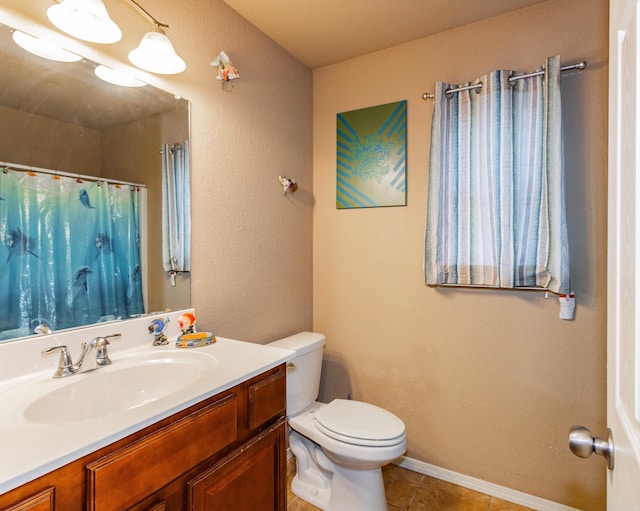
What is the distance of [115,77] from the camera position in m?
1.29

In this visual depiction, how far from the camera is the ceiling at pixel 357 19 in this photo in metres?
1.67

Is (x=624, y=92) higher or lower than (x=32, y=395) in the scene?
higher

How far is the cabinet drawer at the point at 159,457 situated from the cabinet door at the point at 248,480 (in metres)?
0.07

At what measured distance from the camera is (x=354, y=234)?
2197 mm

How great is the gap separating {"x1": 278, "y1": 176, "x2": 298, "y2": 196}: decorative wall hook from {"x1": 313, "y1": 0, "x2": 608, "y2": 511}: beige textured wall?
0.26m

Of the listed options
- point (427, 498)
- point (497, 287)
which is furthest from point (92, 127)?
point (427, 498)

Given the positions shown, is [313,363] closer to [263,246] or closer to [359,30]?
[263,246]

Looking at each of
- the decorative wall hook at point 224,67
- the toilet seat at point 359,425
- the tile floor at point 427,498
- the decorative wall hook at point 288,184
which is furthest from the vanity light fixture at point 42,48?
the tile floor at point 427,498

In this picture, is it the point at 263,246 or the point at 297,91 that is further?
the point at 297,91

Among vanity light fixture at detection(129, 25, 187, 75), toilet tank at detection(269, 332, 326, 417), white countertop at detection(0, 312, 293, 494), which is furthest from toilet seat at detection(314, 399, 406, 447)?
vanity light fixture at detection(129, 25, 187, 75)

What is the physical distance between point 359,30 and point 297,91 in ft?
1.64

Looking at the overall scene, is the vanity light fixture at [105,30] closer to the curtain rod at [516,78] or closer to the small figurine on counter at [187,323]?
the small figurine on counter at [187,323]

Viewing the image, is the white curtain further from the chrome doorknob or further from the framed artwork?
the chrome doorknob

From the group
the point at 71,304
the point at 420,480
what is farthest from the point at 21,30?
the point at 420,480
